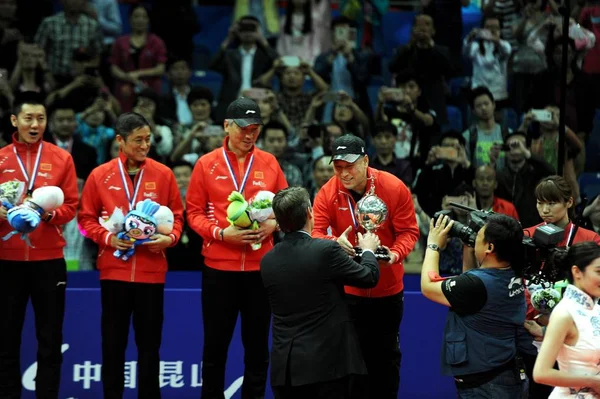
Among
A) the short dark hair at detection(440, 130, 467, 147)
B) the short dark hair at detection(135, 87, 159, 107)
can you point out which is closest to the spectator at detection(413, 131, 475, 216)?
the short dark hair at detection(440, 130, 467, 147)

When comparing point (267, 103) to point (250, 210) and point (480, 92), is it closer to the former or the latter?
point (480, 92)

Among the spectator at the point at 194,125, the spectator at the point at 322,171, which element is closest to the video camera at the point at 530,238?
the spectator at the point at 322,171

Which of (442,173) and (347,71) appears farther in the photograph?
(347,71)

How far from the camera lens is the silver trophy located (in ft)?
17.2

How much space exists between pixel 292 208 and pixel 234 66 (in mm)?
5778

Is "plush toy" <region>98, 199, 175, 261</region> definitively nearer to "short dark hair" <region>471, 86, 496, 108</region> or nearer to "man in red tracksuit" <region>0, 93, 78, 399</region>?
"man in red tracksuit" <region>0, 93, 78, 399</region>

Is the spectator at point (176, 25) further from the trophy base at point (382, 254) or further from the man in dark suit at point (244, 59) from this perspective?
the trophy base at point (382, 254)

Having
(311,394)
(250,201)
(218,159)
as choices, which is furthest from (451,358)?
(218,159)

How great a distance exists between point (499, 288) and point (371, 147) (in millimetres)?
5097

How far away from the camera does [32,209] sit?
5.79 metres

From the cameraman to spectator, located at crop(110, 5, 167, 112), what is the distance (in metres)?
6.43

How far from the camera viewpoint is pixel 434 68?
9.86 meters

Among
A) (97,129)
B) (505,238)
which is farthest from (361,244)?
(97,129)

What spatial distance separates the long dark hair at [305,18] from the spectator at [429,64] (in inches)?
55.2
